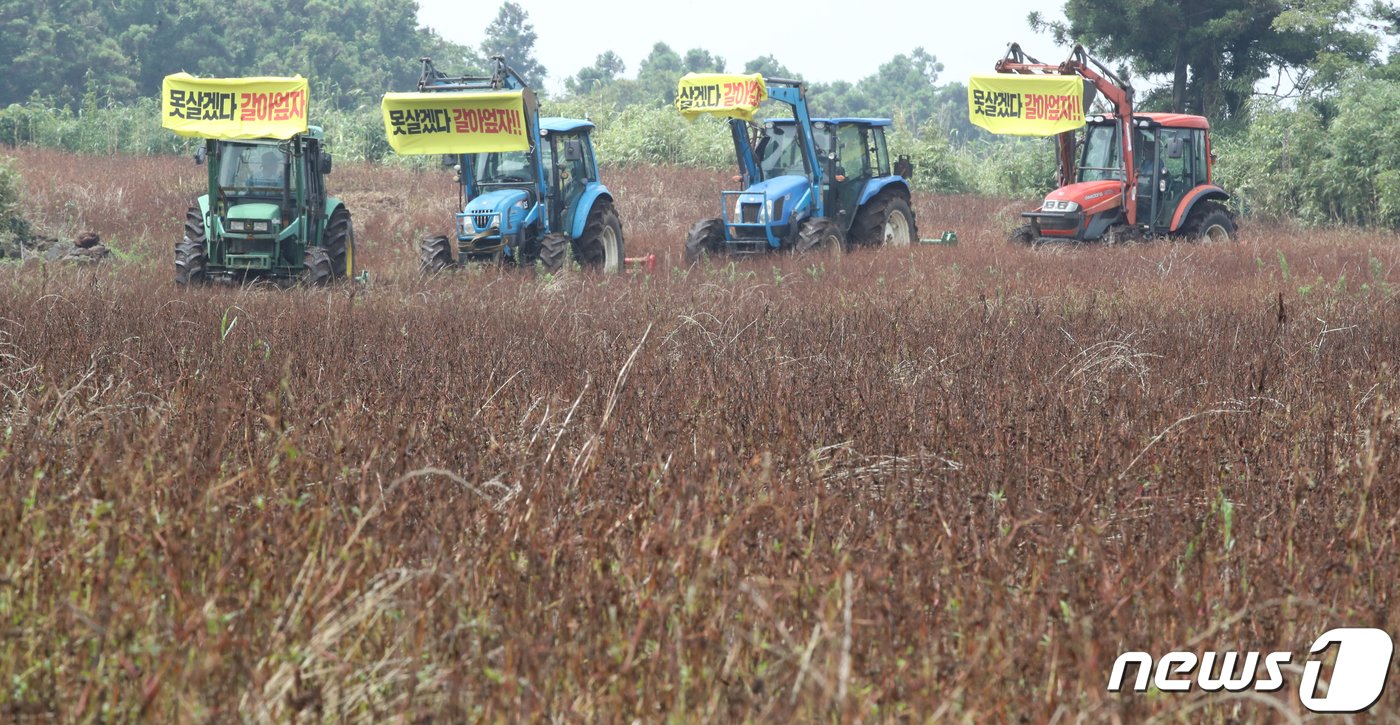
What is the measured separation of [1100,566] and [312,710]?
1976mm

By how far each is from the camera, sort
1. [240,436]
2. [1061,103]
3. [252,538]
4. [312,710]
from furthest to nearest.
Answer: [1061,103]
[240,436]
[252,538]
[312,710]

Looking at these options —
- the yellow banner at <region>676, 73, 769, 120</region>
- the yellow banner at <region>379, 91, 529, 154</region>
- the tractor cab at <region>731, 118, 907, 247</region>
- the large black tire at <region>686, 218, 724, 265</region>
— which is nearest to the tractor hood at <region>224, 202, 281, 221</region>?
the yellow banner at <region>379, 91, 529, 154</region>

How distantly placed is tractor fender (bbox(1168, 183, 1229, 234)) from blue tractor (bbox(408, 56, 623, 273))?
7.36 metres

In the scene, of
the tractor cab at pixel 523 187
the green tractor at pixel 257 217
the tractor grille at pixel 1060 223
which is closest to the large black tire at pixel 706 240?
the tractor cab at pixel 523 187

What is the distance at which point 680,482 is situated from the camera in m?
3.97

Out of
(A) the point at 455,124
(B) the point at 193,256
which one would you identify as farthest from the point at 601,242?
(B) the point at 193,256

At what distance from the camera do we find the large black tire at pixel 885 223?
1666cm

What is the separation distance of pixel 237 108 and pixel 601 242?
459 centimetres

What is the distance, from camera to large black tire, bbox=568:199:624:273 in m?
15.2

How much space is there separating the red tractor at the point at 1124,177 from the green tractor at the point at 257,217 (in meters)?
8.67

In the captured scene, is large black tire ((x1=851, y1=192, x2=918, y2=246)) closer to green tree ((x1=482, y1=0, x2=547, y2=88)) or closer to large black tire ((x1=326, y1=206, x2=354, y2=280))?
large black tire ((x1=326, y1=206, x2=354, y2=280))

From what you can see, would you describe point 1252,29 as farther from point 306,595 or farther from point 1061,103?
point 306,595

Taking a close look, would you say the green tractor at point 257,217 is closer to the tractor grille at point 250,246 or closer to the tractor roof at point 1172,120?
the tractor grille at point 250,246

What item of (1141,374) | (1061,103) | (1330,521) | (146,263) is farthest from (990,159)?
(1330,521)
